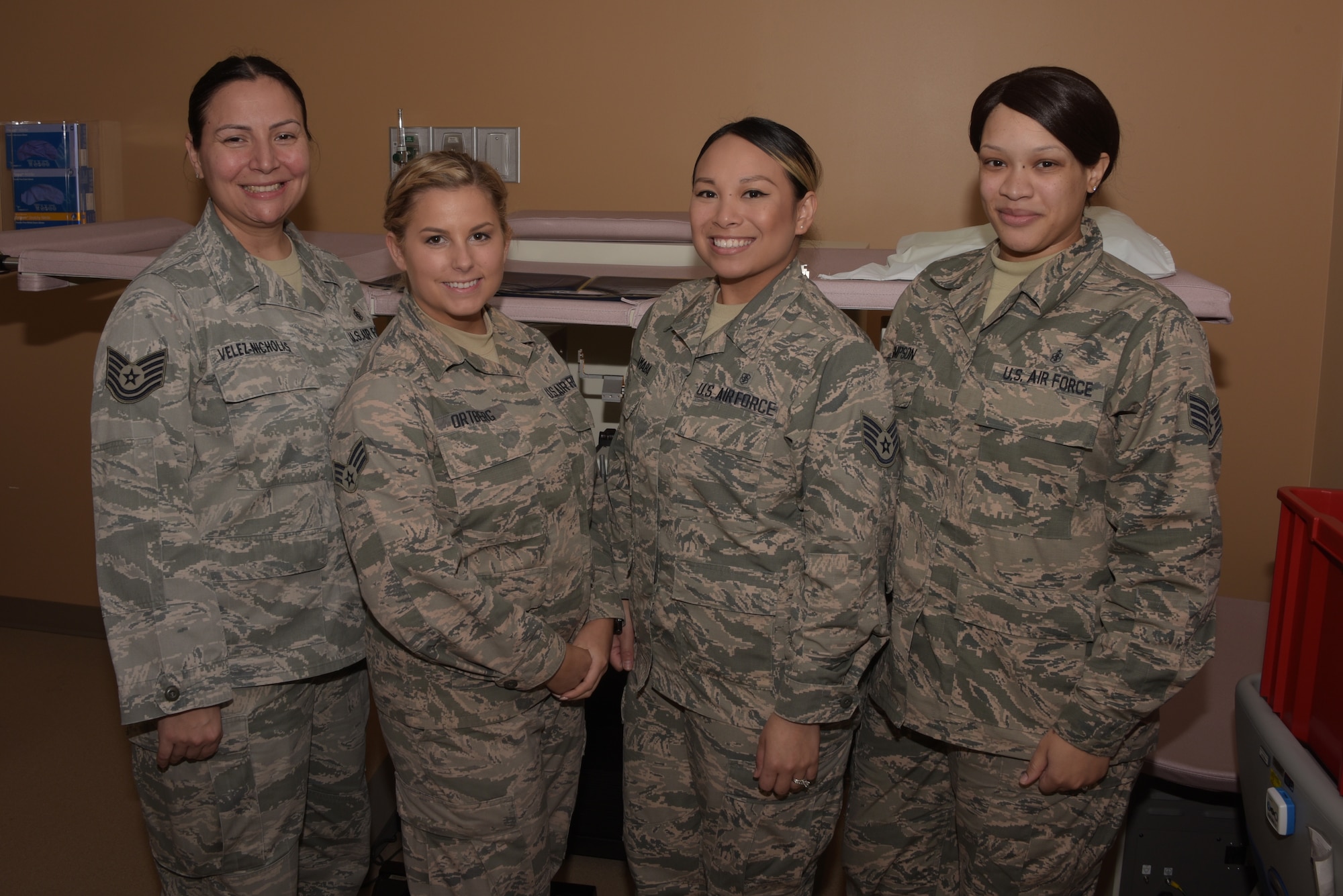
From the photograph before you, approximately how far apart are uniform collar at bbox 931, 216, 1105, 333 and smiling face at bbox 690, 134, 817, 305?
0.98 feet

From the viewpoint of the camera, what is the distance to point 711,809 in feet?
5.30

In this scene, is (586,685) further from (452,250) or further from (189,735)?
(452,250)

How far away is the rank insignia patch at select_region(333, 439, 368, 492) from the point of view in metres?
1.46

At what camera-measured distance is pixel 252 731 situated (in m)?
1.67

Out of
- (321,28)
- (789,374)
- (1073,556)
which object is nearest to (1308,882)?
(1073,556)

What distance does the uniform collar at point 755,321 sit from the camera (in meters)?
1.54

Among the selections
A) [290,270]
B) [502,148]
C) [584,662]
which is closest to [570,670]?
[584,662]

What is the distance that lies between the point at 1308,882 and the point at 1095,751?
336 mm

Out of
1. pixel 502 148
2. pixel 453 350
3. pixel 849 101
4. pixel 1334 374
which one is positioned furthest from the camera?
pixel 502 148

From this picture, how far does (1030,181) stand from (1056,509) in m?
0.50

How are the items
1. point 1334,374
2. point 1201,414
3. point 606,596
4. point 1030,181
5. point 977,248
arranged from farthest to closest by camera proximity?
point 1334,374 < point 977,248 < point 606,596 < point 1030,181 < point 1201,414

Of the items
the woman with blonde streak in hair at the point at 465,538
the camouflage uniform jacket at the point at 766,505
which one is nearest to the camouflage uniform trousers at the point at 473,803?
the woman with blonde streak in hair at the point at 465,538

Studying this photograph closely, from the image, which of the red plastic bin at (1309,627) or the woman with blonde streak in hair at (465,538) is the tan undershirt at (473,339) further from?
the red plastic bin at (1309,627)

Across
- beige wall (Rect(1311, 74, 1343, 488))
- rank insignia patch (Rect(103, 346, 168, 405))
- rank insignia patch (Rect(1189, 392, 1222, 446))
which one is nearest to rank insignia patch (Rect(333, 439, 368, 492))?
rank insignia patch (Rect(103, 346, 168, 405))
